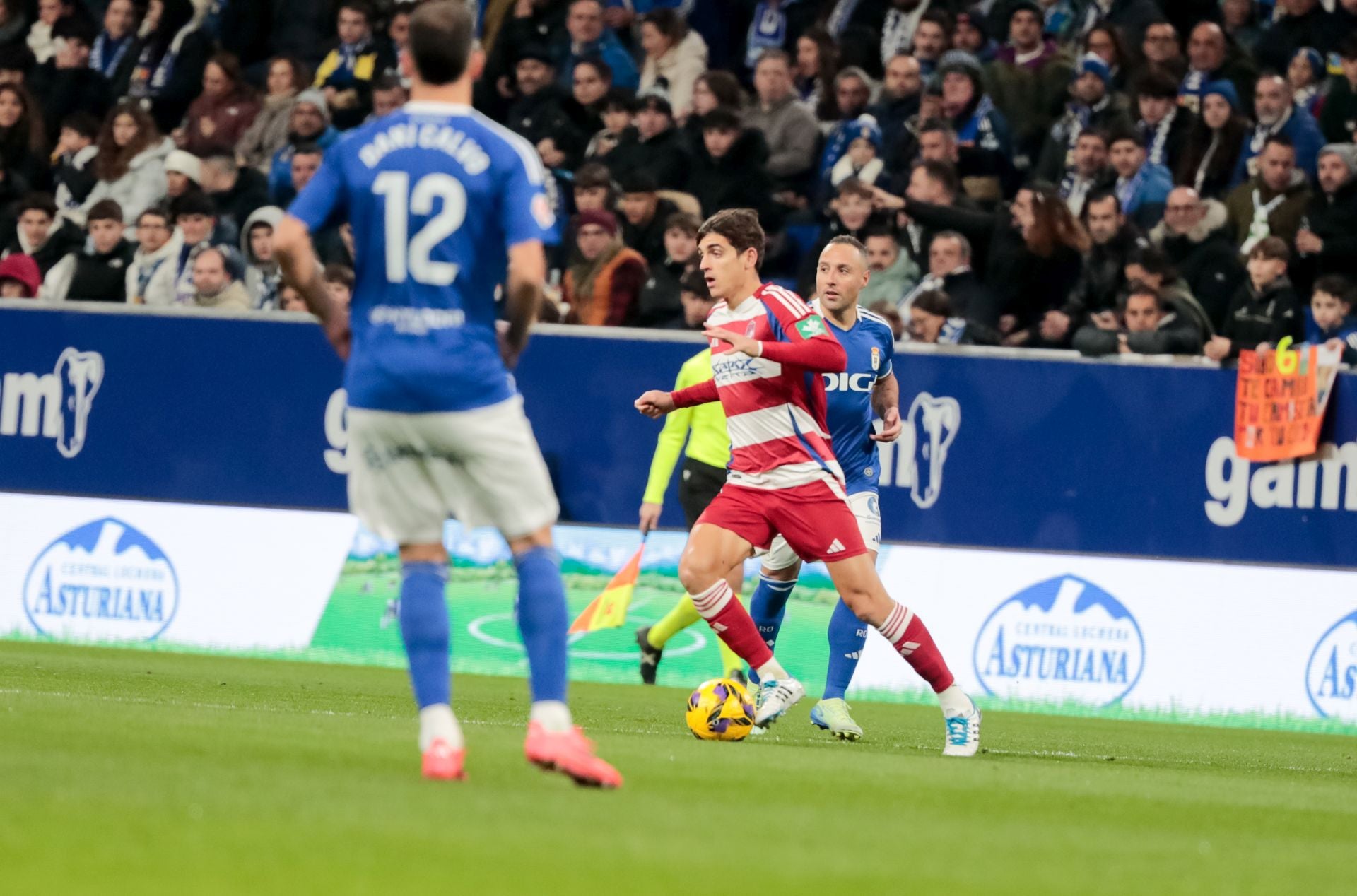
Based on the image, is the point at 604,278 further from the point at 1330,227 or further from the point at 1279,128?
the point at 1330,227

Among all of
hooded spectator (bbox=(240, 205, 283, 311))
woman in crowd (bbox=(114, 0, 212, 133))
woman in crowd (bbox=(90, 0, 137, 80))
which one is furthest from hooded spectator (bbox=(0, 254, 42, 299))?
woman in crowd (bbox=(90, 0, 137, 80))

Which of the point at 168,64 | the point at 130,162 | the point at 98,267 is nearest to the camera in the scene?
the point at 98,267

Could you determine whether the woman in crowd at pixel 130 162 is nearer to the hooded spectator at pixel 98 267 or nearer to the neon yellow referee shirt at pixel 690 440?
the hooded spectator at pixel 98 267

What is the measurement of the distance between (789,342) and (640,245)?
302 inches

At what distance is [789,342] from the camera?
355 inches

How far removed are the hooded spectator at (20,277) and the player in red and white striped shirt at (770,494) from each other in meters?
9.06

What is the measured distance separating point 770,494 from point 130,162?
11176 mm

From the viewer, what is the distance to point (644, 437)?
1501 centimetres

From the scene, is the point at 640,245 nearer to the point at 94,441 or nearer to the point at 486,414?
the point at 94,441

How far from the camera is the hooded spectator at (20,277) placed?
17.1 m

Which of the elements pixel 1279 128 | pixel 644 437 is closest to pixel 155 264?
pixel 644 437

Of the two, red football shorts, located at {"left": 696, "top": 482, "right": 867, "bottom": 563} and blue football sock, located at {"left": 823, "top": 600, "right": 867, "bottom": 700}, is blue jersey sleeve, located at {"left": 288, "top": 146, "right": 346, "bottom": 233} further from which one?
blue football sock, located at {"left": 823, "top": 600, "right": 867, "bottom": 700}

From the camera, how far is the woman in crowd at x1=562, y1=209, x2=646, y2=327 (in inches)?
628

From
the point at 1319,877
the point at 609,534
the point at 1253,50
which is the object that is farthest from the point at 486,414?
the point at 1253,50
